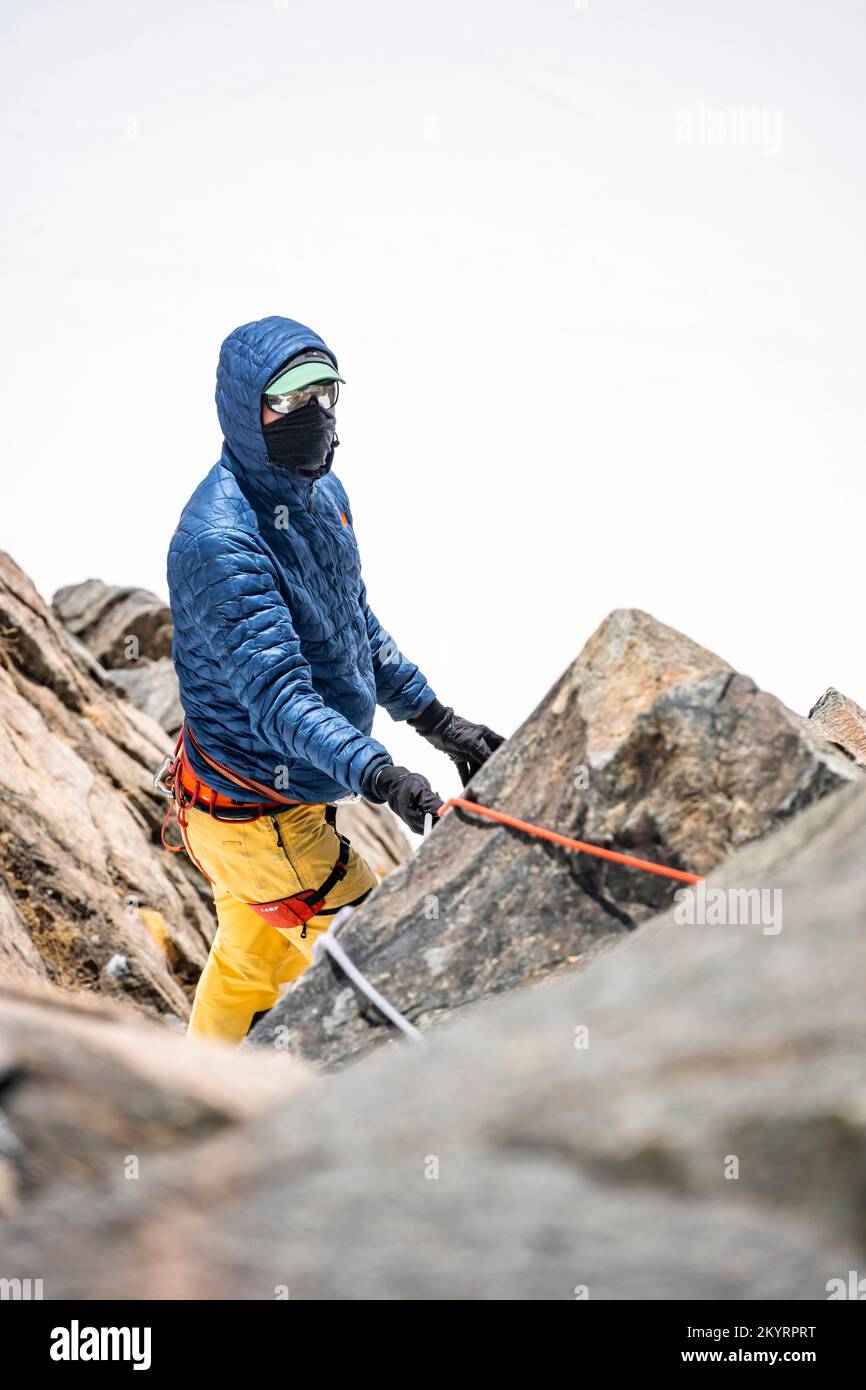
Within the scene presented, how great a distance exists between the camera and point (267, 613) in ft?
19.8

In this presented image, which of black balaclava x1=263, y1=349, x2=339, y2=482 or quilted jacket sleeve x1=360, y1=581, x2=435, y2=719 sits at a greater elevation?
black balaclava x1=263, y1=349, x2=339, y2=482

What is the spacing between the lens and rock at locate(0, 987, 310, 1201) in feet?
9.65

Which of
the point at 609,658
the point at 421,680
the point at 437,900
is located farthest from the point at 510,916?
A: the point at 421,680

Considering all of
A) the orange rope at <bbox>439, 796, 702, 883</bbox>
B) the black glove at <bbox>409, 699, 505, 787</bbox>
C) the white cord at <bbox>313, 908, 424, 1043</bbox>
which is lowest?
the white cord at <bbox>313, 908, 424, 1043</bbox>

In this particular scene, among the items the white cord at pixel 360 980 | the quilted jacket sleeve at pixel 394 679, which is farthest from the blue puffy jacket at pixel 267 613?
the white cord at pixel 360 980

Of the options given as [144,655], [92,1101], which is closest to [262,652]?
[92,1101]

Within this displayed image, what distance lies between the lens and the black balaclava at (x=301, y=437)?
636 centimetres

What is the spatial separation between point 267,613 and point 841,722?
433cm

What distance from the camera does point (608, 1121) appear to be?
276cm

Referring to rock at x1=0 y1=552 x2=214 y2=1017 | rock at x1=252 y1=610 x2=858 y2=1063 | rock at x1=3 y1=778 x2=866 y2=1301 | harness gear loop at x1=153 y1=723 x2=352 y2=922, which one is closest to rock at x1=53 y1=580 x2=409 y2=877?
rock at x1=0 y1=552 x2=214 y2=1017

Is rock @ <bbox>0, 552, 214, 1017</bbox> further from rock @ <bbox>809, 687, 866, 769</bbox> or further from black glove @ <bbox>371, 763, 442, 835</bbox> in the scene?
rock @ <bbox>809, 687, 866, 769</bbox>

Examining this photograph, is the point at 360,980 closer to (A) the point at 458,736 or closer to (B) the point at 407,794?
(B) the point at 407,794

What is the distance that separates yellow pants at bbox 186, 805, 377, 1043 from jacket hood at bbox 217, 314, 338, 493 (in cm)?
178
